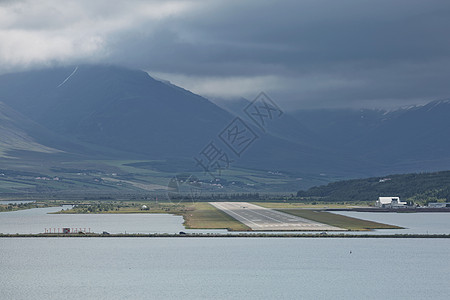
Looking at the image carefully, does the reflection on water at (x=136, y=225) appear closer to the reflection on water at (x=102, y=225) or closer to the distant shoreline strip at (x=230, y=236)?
the reflection on water at (x=102, y=225)

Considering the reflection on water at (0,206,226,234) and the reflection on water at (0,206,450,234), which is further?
the reflection on water at (0,206,226,234)
